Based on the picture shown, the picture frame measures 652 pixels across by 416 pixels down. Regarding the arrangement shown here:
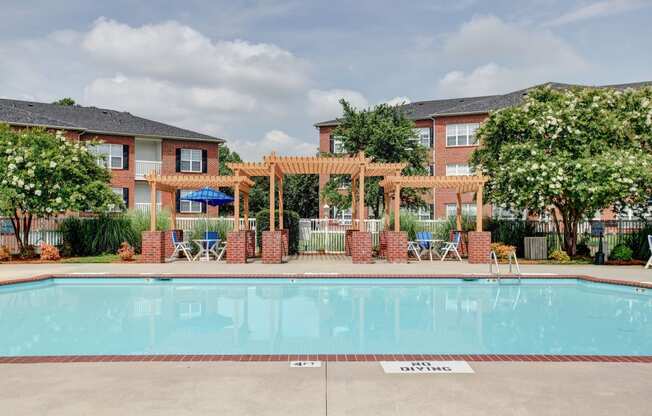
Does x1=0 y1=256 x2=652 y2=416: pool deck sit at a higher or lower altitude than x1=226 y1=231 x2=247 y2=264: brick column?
lower

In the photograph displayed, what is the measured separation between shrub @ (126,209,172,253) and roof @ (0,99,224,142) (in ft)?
39.8

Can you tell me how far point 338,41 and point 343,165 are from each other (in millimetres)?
4316

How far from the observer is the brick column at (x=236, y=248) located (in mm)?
16219

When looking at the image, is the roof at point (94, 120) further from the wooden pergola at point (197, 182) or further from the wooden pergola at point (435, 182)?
the wooden pergola at point (435, 182)

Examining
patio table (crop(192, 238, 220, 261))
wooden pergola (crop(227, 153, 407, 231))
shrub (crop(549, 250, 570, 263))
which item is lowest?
shrub (crop(549, 250, 570, 263))

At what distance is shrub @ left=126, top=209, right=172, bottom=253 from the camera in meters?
19.5

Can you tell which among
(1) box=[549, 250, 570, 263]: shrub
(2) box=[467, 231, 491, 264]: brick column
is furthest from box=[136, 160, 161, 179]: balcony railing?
(1) box=[549, 250, 570, 263]: shrub

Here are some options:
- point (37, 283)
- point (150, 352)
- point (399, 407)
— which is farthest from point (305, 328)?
point (37, 283)

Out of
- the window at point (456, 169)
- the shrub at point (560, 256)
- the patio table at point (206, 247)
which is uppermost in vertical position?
the window at point (456, 169)

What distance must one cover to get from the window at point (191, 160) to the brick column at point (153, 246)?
17.9m

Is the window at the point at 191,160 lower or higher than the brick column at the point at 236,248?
higher

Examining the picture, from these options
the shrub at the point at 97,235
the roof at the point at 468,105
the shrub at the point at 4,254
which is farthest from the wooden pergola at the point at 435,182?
the roof at the point at 468,105

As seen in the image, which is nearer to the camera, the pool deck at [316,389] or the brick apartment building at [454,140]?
the pool deck at [316,389]

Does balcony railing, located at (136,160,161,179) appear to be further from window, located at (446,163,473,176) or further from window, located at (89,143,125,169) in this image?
window, located at (446,163,473,176)
